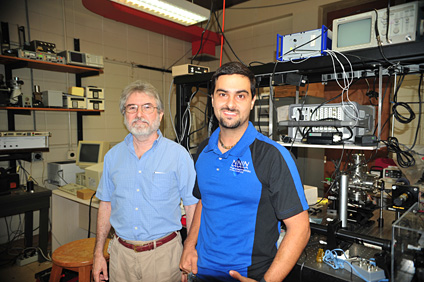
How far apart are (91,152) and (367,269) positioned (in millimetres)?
2862

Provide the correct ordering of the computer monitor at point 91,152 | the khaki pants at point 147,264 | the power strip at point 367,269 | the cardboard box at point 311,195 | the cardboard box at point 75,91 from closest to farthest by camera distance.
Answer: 1. the power strip at point 367,269
2. the khaki pants at point 147,264
3. the cardboard box at point 311,195
4. the computer monitor at point 91,152
5. the cardboard box at point 75,91

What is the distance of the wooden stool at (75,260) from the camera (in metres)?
1.94

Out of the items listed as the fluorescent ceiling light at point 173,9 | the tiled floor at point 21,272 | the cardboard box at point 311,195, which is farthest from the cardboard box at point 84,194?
the cardboard box at point 311,195

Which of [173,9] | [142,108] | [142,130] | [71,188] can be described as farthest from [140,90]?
[71,188]

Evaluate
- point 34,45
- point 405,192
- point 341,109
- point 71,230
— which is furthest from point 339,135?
point 34,45

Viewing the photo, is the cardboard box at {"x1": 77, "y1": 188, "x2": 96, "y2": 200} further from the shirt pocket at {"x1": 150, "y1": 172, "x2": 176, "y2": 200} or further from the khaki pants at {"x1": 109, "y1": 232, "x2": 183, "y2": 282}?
the shirt pocket at {"x1": 150, "y1": 172, "x2": 176, "y2": 200}

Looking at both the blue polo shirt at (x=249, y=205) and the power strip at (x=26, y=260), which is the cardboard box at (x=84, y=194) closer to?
the power strip at (x=26, y=260)

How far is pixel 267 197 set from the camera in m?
1.12

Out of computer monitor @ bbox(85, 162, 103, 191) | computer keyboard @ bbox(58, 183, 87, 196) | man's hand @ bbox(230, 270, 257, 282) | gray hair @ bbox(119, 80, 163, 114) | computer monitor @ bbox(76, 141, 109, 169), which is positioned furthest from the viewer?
computer monitor @ bbox(76, 141, 109, 169)

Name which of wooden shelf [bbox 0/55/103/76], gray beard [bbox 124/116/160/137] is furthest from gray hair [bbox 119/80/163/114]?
wooden shelf [bbox 0/55/103/76]

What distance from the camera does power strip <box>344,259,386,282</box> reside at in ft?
4.28

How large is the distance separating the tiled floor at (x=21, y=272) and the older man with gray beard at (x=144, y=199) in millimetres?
1753

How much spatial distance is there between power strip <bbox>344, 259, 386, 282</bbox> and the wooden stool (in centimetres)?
156

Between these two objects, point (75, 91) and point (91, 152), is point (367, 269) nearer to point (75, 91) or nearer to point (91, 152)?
point (91, 152)
